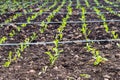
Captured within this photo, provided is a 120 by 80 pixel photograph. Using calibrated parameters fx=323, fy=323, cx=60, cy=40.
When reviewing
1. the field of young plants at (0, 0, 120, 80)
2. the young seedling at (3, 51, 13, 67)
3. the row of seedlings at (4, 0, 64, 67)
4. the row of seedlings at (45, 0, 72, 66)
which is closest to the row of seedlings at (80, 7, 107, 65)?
the field of young plants at (0, 0, 120, 80)

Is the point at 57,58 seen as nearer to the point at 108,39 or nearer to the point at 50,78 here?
the point at 50,78

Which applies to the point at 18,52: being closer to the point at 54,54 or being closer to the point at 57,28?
the point at 54,54

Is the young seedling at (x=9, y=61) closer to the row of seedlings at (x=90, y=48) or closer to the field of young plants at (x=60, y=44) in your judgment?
the field of young plants at (x=60, y=44)

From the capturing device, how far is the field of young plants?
3.72m

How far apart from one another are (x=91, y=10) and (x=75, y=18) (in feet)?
3.14

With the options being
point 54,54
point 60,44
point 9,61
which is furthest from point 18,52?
point 60,44

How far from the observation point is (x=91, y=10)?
7.34 meters

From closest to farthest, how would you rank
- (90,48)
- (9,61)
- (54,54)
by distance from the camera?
(9,61) < (54,54) < (90,48)

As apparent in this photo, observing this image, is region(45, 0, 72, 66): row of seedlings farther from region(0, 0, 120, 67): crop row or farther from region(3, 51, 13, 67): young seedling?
region(3, 51, 13, 67): young seedling

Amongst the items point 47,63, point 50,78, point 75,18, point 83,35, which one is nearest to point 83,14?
point 75,18

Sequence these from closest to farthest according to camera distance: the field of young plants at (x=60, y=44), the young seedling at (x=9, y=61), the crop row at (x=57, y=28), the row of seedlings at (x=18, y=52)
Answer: the field of young plants at (x=60, y=44), the young seedling at (x=9, y=61), the row of seedlings at (x=18, y=52), the crop row at (x=57, y=28)

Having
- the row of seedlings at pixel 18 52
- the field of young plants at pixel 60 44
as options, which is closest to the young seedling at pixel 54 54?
the field of young plants at pixel 60 44

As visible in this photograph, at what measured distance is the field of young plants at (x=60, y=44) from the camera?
372cm

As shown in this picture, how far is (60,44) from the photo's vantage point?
476 cm
